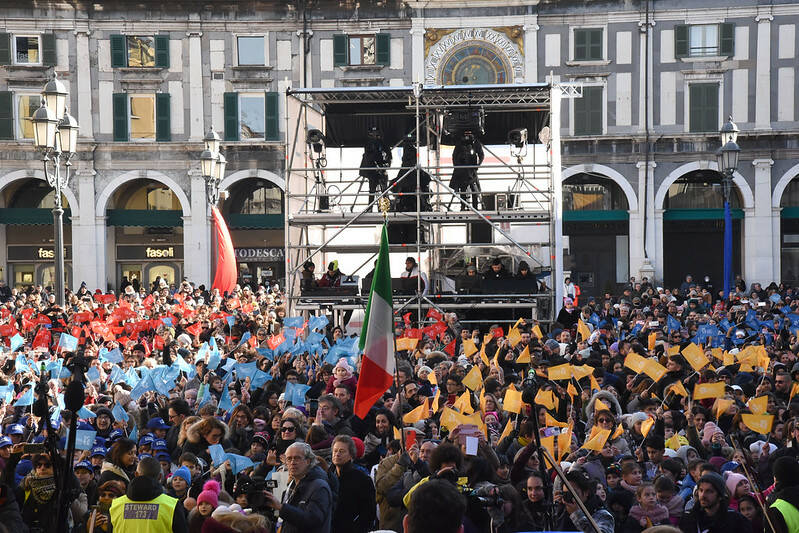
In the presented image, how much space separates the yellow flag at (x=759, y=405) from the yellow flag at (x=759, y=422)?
1.75 feet

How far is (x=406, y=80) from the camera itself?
40969 mm

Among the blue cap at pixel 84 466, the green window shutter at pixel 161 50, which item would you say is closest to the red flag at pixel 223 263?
the blue cap at pixel 84 466

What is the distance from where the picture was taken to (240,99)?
134ft

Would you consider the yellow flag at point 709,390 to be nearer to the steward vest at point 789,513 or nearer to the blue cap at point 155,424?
the steward vest at point 789,513

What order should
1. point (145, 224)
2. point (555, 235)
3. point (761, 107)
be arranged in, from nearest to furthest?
point (555, 235)
point (761, 107)
point (145, 224)

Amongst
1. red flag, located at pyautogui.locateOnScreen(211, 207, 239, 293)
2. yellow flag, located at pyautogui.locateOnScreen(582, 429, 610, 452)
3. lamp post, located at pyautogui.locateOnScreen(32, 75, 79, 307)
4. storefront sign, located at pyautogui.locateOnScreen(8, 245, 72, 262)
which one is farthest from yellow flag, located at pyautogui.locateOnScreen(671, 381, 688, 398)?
storefront sign, located at pyautogui.locateOnScreen(8, 245, 72, 262)

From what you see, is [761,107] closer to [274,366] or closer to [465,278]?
[465,278]

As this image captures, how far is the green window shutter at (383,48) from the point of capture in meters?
40.8

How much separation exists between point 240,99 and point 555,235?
75.4 ft

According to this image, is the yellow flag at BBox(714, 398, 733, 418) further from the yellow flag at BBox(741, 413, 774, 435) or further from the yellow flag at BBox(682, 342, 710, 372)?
the yellow flag at BBox(682, 342, 710, 372)

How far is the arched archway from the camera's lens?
4219 centimetres

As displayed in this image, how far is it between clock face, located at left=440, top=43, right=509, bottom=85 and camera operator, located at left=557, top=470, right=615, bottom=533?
110 ft

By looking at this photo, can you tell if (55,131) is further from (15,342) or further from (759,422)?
(759,422)

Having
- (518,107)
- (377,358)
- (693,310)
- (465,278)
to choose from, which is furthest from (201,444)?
(693,310)
